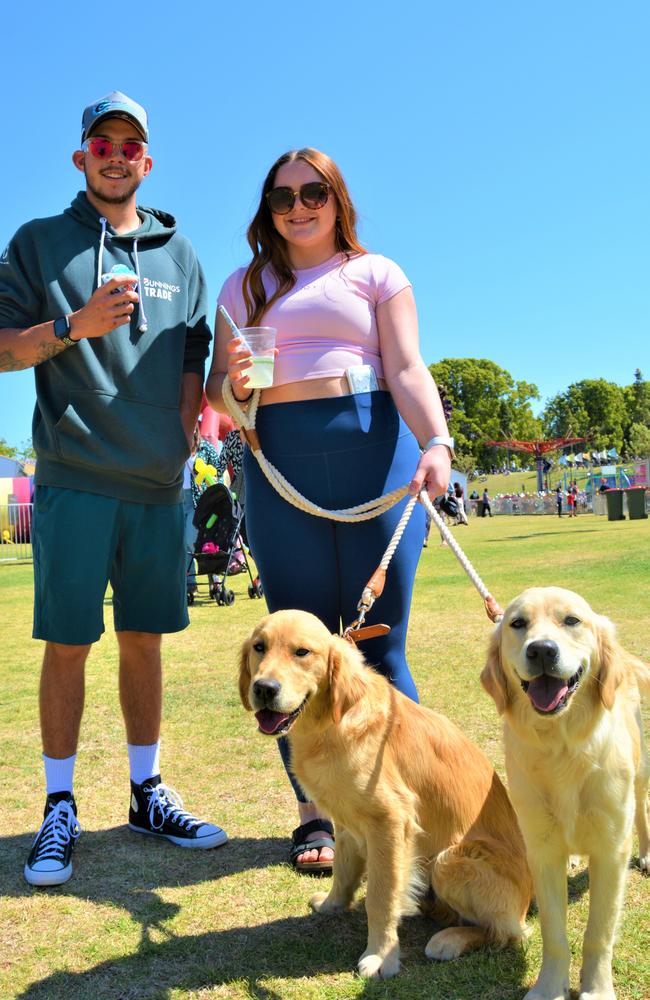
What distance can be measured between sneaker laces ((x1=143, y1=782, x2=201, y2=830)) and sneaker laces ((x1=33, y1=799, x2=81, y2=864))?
35 cm

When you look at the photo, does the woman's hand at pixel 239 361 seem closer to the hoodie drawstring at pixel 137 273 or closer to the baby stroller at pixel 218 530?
the hoodie drawstring at pixel 137 273

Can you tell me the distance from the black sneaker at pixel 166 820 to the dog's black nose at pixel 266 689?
52.5 inches

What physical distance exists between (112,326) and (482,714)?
348cm

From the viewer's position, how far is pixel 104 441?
134 inches

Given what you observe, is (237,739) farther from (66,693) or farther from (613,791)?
(613,791)

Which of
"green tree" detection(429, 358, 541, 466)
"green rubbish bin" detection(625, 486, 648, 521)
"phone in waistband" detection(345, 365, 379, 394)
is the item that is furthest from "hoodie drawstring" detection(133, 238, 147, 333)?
"green tree" detection(429, 358, 541, 466)

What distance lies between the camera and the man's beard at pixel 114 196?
3557 millimetres

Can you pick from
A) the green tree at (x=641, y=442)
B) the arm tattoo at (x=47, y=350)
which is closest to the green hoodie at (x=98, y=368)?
the arm tattoo at (x=47, y=350)

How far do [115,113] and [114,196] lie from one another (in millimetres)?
337

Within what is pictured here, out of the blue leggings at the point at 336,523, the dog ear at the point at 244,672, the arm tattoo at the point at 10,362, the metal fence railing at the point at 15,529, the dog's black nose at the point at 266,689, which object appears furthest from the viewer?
Answer: the metal fence railing at the point at 15,529

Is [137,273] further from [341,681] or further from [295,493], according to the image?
[341,681]

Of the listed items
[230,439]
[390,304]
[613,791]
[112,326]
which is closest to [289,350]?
[390,304]

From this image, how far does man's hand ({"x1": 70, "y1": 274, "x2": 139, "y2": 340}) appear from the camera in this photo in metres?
3.12

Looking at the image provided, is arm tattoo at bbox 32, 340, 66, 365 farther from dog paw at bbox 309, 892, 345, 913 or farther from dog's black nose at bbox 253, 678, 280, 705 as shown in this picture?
dog paw at bbox 309, 892, 345, 913
